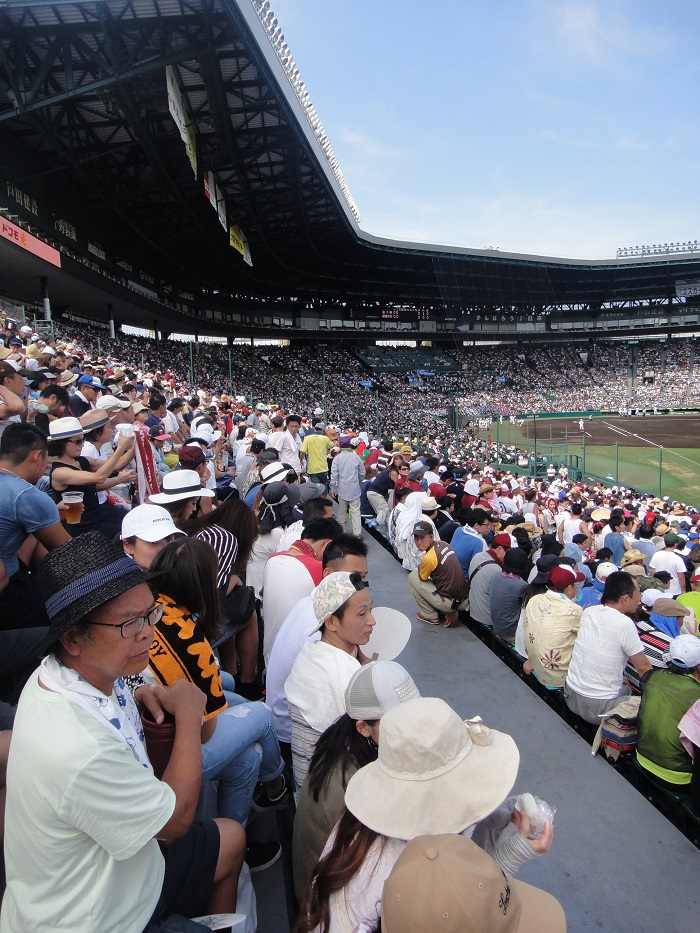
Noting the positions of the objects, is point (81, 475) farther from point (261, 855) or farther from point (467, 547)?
point (467, 547)

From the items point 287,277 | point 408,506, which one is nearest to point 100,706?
point 408,506

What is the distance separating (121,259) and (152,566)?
32.9m

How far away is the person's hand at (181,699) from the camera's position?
1.94m

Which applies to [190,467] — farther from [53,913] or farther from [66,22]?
[66,22]

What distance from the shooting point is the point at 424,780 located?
5.55ft

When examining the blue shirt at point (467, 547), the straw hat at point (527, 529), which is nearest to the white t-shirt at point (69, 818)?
the blue shirt at point (467, 547)

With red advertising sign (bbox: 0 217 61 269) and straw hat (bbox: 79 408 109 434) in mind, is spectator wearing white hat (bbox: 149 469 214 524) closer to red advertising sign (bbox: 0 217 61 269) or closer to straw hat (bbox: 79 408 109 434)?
straw hat (bbox: 79 408 109 434)

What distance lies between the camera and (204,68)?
16109mm

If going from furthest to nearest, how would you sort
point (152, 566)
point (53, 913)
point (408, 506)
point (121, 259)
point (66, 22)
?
point (121, 259)
point (66, 22)
point (408, 506)
point (152, 566)
point (53, 913)

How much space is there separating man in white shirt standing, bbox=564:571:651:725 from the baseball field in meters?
18.8

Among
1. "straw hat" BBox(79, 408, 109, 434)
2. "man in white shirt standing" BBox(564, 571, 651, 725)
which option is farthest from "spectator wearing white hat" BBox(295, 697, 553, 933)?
"straw hat" BBox(79, 408, 109, 434)

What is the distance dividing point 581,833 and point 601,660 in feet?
3.91

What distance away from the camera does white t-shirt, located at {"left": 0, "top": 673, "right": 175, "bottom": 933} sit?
1.40m

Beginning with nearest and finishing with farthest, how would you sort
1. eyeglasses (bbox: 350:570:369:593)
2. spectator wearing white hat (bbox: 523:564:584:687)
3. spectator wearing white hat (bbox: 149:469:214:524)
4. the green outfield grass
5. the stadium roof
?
eyeglasses (bbox: 350:570:369:593) → spectator wearing white hat (bbox: 523:564:584:687) → spectator wearing white hat (bbox: 149:469:214:524) → the stadium roof → the green outfield grass
